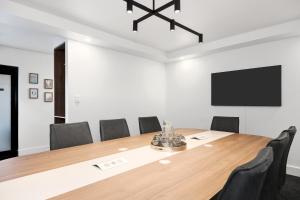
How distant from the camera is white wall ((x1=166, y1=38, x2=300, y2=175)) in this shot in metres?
3.23

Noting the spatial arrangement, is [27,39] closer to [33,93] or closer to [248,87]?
[33,93]

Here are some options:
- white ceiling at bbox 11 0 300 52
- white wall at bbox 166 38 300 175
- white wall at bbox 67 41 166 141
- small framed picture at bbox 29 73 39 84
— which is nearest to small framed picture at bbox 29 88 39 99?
small framed picture at bbox 29 73 39 84

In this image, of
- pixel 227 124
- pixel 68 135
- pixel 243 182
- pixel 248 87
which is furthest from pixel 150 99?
pixel 243 182

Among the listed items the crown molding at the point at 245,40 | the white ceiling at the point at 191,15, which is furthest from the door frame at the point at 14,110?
the crown molding at the point at 245,40

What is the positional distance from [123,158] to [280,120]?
3071mm

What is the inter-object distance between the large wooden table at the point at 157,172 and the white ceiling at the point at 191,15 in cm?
185

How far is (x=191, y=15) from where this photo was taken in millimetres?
2822

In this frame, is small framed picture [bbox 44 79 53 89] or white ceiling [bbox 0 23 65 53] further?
small framed picture [bbox 44 79 53 89]

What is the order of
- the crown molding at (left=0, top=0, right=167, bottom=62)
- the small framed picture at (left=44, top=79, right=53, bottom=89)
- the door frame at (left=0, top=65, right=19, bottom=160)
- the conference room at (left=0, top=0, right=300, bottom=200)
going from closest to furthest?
the conference room at (left=0, top=0, right=300, bottom=200), the crown molding at (left=0, top=0, right=167, bottom=62), the door frame at (left=0, top=65, right=19, bottom=160), the small framed picture at (left=44, top=79, right=53, bottom=89)

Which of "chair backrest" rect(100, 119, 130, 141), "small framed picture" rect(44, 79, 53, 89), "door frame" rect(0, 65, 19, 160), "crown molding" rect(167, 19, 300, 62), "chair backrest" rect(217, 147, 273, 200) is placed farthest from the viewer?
"small framed picture" rect(44, 79, 53, 89)

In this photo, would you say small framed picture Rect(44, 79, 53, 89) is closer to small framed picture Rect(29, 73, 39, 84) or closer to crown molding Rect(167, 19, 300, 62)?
small framed picture Rect(29, 73, 39, 84)

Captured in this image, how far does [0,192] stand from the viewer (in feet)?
3.43

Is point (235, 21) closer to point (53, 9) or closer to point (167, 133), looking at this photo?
point (167, 133)

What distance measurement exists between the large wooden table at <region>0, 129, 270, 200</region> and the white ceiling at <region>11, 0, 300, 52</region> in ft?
6.06
